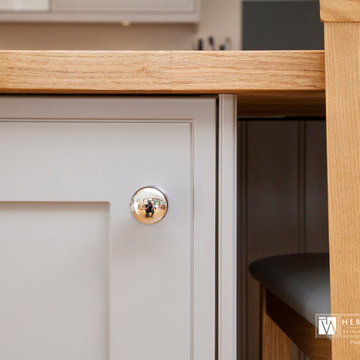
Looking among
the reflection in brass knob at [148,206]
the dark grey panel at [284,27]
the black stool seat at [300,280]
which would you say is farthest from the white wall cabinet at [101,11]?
the reflection in brass knob at [148,206]

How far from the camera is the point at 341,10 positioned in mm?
370

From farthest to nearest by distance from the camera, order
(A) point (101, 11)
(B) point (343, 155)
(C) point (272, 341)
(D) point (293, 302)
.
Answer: (A) point (101, 11) < (C) point (272, 341) < (D) point (293, 302) < (B) point (343, 155)

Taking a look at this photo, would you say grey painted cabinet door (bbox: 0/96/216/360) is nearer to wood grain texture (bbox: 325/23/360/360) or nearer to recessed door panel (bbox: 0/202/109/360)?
recessed door panel (bbox: 0/202/109/360)

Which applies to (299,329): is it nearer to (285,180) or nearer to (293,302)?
(293,302)

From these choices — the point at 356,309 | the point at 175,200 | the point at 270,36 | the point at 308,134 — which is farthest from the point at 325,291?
the point at 270,36

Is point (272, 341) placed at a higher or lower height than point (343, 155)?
lower

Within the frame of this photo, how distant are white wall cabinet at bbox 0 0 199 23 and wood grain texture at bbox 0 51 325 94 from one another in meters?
0.88

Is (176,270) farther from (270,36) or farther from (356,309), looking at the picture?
(270,36)

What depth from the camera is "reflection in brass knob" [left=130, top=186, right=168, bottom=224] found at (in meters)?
0.38

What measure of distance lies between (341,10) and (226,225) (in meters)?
0.23

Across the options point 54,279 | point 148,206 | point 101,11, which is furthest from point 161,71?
point 101,11

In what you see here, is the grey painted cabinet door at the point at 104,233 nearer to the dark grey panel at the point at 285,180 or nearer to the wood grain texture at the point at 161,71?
the wood grain texture at the point at 161,71

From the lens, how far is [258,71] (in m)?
0.39

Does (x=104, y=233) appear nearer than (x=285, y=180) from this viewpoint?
Yes
